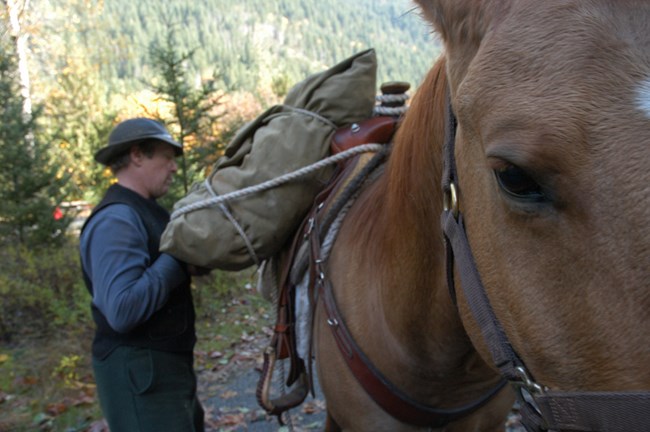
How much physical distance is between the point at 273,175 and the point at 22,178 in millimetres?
7050

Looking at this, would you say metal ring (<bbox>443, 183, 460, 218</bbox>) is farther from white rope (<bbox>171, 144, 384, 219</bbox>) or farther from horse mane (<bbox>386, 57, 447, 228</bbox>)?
white rope (<bbox>171, 144, 384, 219</bbox>)

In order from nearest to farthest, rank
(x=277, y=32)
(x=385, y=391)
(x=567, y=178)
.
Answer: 1. (x=567, y=178)
2. (x=385, y=391)
3. (x=277, y=32)

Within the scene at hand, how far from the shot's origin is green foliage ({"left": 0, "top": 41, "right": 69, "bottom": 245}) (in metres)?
7.75

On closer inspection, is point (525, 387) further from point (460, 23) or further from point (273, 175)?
point (273, 175)

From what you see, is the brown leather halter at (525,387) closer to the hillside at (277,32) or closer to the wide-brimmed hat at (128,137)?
the wide-brimmed hat at (128,137)

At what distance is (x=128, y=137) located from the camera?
274cm

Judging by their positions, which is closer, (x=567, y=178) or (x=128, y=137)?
(x=567, y=178)

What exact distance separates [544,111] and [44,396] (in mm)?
5633

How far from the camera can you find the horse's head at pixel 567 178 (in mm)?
869

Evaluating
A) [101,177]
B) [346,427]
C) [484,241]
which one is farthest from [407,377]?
[101,177]

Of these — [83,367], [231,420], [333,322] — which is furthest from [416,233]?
[83,367]

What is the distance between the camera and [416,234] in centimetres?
167

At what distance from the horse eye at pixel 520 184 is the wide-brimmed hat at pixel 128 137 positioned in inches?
86.8

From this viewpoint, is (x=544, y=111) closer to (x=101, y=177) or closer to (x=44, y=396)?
(x=44, y=396)
